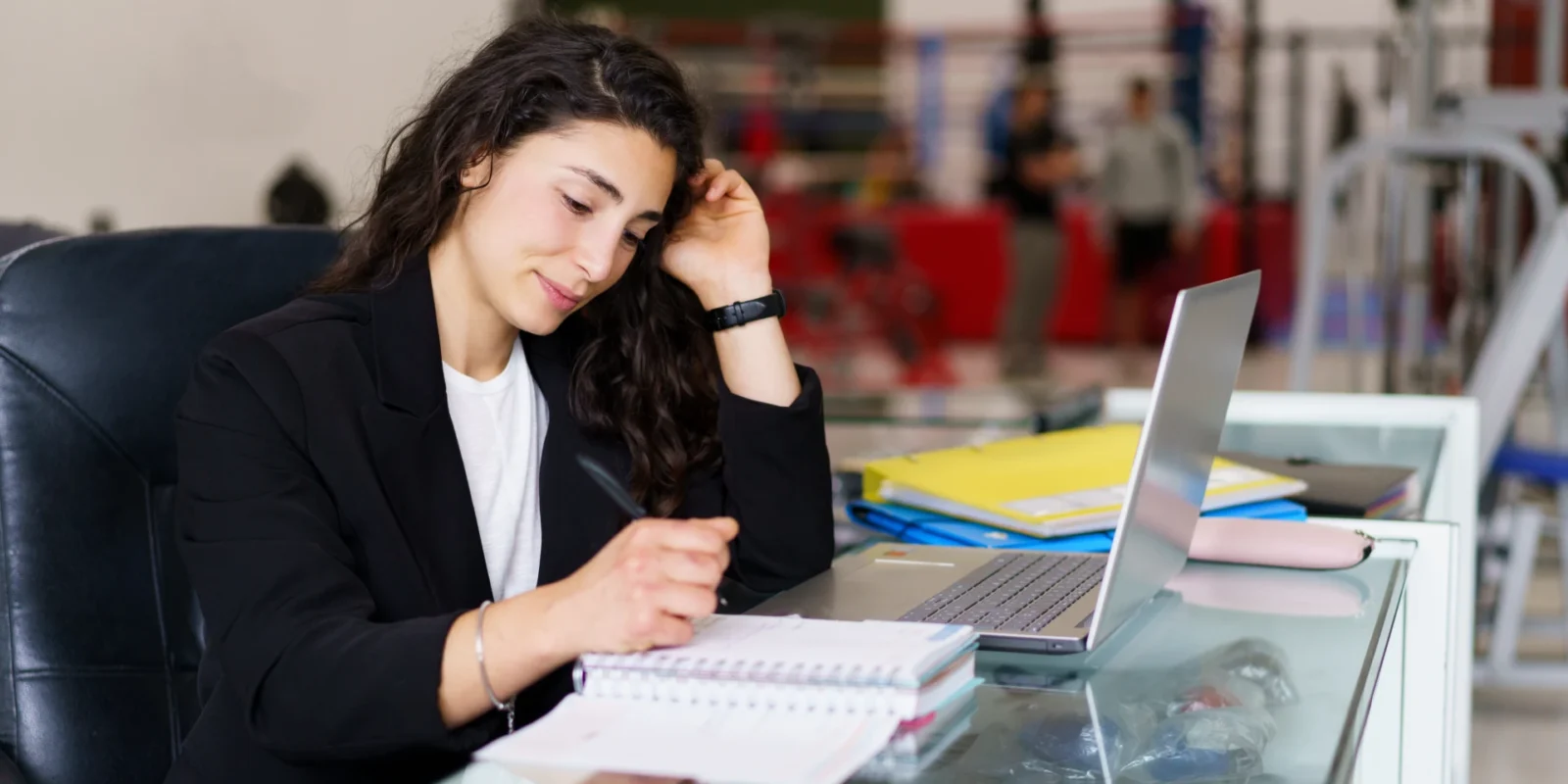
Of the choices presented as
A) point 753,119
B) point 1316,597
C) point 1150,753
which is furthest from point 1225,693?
point 753,119

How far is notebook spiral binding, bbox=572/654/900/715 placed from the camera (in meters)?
0.86

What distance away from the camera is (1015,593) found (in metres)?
1.19

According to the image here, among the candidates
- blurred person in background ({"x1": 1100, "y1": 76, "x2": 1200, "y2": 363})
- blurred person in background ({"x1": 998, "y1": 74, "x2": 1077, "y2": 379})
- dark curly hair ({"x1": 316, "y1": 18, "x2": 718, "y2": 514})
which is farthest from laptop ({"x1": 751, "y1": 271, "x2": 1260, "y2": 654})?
blurred person in background ({"x1": 1100, "y1": 76, "x2": 1200, "y2": 363})

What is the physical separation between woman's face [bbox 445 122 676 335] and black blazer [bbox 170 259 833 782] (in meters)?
0.07

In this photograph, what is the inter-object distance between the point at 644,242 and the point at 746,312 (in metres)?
A: 0.13

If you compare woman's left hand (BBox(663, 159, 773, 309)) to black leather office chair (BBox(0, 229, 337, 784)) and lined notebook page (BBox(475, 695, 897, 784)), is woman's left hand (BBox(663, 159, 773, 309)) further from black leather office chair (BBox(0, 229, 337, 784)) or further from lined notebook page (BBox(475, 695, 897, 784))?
lined notebook page (BBox(475, 695, 897, 784))

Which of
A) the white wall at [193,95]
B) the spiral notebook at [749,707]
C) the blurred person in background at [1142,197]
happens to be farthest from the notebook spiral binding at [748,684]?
the blurred person in background at [1142,197]

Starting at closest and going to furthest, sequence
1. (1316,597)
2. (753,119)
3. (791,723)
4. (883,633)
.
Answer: (791,723), (883,633), (1316,597), (753,119)

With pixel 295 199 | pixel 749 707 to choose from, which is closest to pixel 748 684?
pixel 749 707

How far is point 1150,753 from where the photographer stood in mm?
870

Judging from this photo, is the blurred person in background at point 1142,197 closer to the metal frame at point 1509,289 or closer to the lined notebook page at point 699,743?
the metal frame at point 1509,289

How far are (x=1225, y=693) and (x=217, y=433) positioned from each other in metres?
0.68

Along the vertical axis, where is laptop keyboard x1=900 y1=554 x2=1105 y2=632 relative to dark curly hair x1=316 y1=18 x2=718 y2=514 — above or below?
below

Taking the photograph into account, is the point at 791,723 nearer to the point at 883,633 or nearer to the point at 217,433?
the point at 883,633
